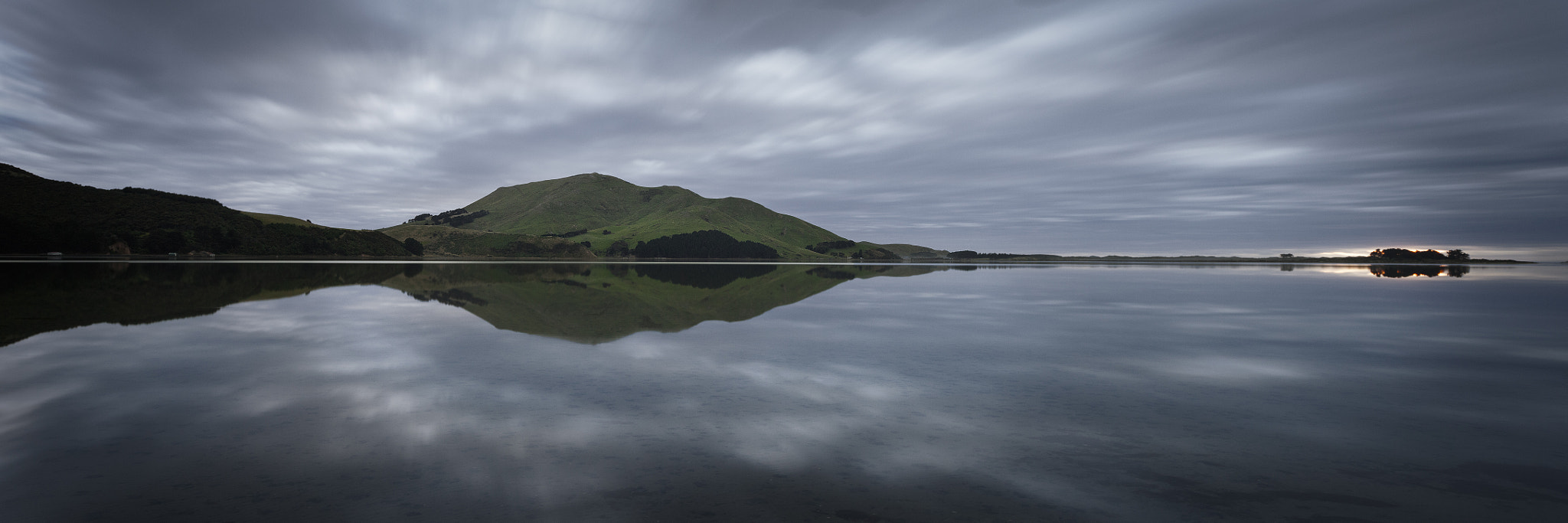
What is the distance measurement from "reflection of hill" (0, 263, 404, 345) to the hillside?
127m

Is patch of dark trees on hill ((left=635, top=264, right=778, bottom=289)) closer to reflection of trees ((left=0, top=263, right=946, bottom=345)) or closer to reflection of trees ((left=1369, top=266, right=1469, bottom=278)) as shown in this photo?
reflection of trees ((left=0, top=263, right=946, bottom=345))

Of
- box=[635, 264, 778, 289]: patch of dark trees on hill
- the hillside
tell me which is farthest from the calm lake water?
the hillside

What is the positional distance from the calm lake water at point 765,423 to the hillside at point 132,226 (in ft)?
546

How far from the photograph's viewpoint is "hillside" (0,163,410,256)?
128 m

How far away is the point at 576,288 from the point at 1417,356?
38.6m

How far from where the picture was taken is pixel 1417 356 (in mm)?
15742

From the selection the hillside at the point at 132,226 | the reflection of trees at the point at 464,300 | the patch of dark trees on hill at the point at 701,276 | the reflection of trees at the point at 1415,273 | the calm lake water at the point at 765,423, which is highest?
the hillside at the point at 132,226

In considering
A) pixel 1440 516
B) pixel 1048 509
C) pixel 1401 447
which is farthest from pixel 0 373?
pixel 1401 447

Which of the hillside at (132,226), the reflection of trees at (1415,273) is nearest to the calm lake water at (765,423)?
the reflection of trees at (1415,273)

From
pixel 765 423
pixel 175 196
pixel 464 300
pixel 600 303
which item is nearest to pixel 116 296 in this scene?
pixel 464 300

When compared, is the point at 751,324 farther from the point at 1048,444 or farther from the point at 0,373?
the point at 0,373

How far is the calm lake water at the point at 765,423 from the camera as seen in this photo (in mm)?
5965

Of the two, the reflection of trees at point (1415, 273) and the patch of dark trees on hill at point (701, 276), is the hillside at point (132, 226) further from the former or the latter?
the reflection of trees at point (1415, 273)

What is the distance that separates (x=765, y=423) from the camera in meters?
8.96
